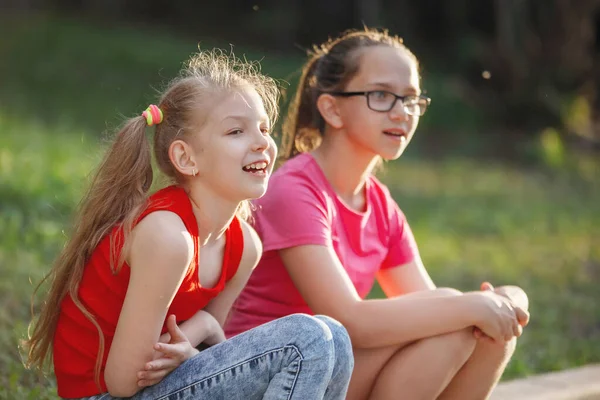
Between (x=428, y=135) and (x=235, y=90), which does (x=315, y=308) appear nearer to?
(x=235, y=90)

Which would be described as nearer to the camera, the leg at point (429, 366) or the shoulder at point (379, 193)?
the leg at point (429, 366)

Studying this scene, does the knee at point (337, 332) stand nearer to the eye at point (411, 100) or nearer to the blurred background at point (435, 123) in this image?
the blurred background at point (435, 123)

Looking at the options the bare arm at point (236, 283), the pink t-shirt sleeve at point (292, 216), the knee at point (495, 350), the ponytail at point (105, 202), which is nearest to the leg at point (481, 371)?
the knee at point (495, 350)

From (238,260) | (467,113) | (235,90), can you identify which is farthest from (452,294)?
(467,113)

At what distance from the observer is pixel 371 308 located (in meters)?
2.89

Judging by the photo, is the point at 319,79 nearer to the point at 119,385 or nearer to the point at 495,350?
the point at 495,350

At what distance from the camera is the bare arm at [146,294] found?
2314 millimetres

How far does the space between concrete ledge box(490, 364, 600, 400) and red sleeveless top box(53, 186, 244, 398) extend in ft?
4.93

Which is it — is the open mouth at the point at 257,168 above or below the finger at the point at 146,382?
above

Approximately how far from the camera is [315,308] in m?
2.95

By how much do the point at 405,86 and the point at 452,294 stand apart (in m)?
0.74

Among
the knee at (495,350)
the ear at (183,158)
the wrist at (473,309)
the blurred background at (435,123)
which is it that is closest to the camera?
the ear at (183,158)

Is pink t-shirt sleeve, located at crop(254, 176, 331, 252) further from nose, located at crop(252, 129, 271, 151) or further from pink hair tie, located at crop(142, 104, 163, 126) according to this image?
pink hair tie, located at crop(142, 104, 163, 126)

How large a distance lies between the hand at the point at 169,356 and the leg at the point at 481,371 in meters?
0.97
